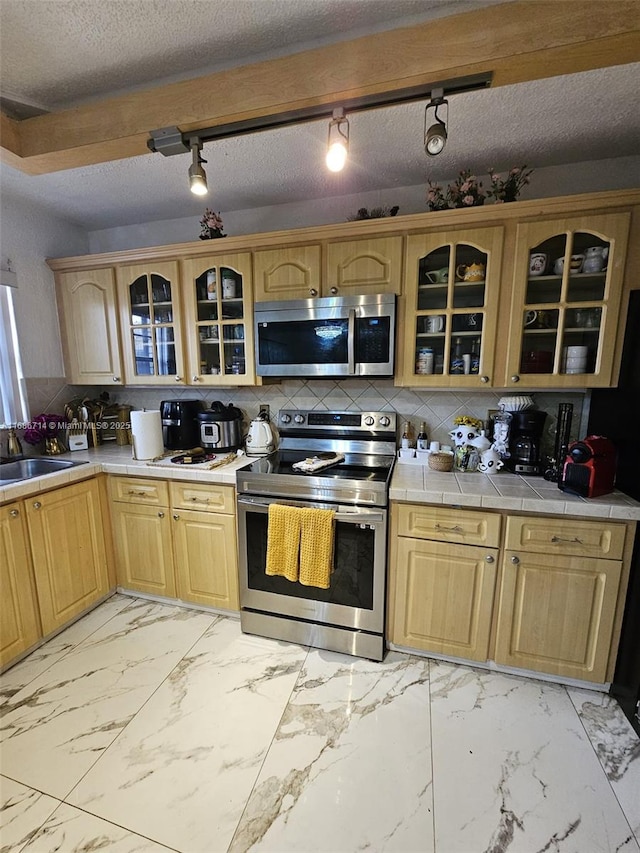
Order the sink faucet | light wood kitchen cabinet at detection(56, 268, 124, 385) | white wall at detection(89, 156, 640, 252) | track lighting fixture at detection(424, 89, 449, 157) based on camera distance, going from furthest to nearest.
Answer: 1. light wood kitchen cabinet at detection(56, 268, 124, 385)
2. the sink faucet
3. white wall at detection(89, 156, 640, 252)
4. track lighting fixture at detection(424, 89, 449, 157)

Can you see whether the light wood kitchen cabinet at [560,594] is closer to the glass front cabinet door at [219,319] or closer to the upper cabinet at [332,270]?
the upper cabinet at [332,270]

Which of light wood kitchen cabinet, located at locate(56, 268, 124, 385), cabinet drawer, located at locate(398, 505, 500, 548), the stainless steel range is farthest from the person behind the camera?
light wood kitchen cabinet, located at locate(56, 268, 124, 385)

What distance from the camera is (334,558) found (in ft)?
5.72

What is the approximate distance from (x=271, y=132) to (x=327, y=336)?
0.90 metres

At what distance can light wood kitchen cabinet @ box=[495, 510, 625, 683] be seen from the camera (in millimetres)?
1488

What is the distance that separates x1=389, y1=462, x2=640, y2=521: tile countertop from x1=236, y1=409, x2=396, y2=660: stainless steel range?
0.15m

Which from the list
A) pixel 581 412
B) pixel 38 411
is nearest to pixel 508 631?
pixel 581 412

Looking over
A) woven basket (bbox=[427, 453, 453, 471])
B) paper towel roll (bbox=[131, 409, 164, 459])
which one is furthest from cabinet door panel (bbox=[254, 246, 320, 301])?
woven basket (bbox=[427, 453, 453, 471])

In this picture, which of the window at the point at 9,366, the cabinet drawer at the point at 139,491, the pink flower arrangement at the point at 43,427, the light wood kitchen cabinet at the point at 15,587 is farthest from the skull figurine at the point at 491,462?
the window at the point at 9,366

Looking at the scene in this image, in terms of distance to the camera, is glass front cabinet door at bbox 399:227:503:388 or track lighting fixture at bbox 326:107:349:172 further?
glass front cabinet door at bbox 399:227:503:388

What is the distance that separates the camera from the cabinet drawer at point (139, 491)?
2074 millimetres

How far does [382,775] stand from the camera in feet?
4.26

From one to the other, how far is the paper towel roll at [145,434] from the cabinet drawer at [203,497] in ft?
1.01

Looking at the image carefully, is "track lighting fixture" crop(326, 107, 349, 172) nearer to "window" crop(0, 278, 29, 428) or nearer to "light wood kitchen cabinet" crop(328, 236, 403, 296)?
"light wood kitchen cabinet" crop(328, 236, 403, 296)
